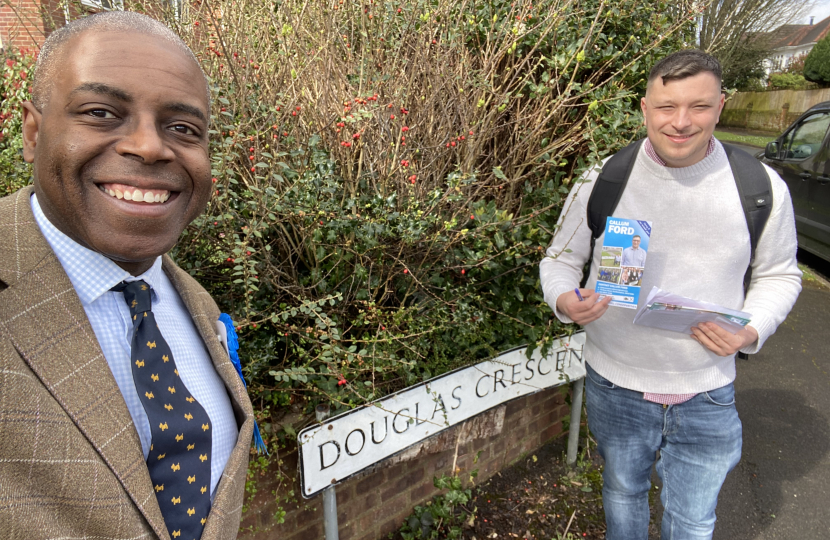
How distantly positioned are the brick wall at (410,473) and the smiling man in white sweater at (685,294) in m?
0.94

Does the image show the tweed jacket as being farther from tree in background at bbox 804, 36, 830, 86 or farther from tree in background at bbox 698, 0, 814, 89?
tree in background at bbox 804, 36, 830, 86

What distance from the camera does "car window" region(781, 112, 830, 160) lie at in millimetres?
7012

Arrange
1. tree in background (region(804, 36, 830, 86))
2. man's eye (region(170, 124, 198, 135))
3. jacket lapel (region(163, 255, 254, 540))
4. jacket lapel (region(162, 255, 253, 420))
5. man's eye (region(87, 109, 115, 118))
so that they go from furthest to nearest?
1. tree in background (region(804, 36, 830, 86))
2. jacket lapel (region(162, 255, 253, 420))
3. jacket lapel (region(163, 255, 254, 540))
4. man's eye (region(170, 124, 198, 135))
5. man's eye (region(87, 109, 115, 118))

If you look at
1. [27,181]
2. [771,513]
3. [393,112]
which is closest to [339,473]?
[393,112]

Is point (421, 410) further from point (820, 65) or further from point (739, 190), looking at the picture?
point (820, 65)

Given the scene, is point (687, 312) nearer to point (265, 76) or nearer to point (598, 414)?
point (598, 414)

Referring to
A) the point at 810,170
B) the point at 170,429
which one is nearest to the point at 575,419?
the point at 170,429

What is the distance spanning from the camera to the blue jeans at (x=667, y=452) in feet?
7.25

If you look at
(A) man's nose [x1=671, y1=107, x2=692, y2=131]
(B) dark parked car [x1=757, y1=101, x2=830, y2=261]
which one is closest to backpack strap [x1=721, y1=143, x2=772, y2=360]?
(A) man's nose [x1=671, y1=107, x2=692, y2=131]

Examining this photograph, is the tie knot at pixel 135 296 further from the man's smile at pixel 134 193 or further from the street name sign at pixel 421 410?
the street name sign at pixel 421 410

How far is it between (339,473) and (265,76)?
185cm

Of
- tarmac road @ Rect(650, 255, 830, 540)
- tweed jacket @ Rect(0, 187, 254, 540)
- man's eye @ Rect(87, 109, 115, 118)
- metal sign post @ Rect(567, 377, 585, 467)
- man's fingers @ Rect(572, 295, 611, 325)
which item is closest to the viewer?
tweed jacket @ Rect(0, 187, 254, 540)

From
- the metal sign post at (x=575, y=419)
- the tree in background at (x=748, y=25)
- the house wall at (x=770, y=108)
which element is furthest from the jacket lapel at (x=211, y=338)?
the house wall at (x=770, y=108)

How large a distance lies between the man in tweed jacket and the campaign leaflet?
5.22 feet
